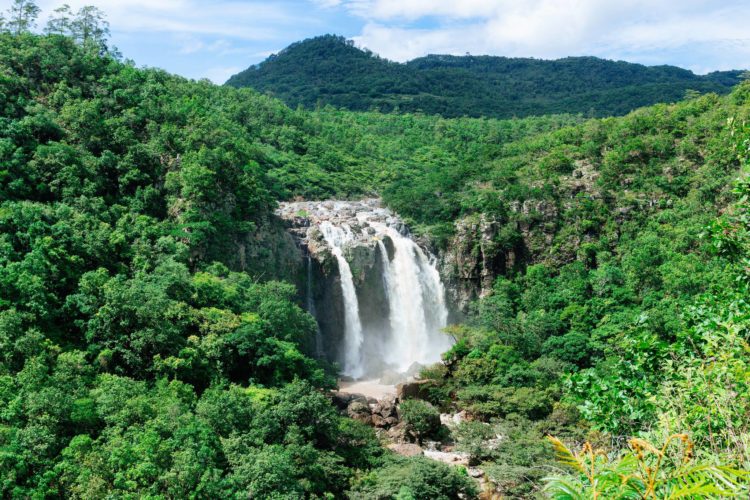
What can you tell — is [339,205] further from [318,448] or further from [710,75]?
[710,75]

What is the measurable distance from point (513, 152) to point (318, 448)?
93.6ft

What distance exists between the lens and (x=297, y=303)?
98.4 ft

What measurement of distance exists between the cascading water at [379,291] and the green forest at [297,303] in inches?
90.6

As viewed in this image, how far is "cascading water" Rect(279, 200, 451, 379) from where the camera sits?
3167cm

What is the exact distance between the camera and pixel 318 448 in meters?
18.7

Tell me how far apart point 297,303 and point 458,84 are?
6948cm

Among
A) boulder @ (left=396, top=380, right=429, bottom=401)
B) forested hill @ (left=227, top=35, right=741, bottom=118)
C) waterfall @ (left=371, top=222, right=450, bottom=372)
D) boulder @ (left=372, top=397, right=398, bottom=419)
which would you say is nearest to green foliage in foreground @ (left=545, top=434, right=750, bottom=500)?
boulder @ (left=372, top=397, right=398, bottom=419)

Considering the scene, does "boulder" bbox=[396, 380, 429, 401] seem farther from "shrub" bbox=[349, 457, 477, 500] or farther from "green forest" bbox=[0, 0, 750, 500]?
"shrub" bbox=[349, 457, 477, 500]

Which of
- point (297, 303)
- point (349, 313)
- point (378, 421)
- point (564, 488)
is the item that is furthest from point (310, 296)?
point (564, 488)

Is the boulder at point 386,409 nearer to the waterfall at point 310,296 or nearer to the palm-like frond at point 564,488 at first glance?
the waterfall at point 310,296

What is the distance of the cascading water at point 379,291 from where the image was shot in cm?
3167

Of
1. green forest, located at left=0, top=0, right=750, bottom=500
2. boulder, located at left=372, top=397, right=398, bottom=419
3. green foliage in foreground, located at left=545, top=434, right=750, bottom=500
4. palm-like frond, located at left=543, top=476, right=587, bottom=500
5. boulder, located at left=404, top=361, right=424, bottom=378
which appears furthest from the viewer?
boulder, located at left=404, top=361, right=424, bottom=378

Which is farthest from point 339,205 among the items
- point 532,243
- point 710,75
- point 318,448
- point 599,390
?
point 710,75

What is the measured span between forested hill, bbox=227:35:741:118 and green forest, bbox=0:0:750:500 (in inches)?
1418
